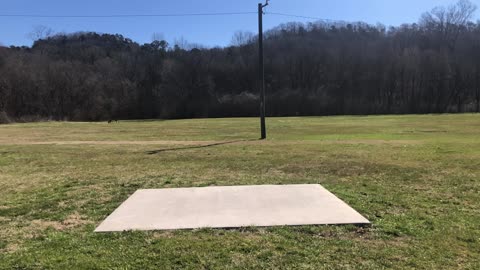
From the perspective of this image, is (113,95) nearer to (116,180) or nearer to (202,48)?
(202,48)

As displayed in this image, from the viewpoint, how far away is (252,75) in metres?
109

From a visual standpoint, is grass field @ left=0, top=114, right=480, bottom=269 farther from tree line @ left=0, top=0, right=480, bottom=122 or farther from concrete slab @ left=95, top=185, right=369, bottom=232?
tree line @ left=0, top=0, right=480, bottom=122

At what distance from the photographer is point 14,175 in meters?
10.6

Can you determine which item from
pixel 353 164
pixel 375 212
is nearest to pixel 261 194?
pixel 375 212

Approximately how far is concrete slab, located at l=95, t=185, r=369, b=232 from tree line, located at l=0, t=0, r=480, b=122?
254 ft

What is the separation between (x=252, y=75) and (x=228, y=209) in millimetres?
103710

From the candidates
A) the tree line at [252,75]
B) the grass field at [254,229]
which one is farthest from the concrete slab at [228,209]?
the tree line at [252,75]

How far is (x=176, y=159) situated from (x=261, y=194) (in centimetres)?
669

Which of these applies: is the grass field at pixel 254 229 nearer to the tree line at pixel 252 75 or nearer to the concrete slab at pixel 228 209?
the concrete slab at pixel 228 209

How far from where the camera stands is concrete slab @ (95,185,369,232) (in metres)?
5.52

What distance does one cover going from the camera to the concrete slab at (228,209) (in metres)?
5.52

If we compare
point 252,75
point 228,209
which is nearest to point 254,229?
point 228,209

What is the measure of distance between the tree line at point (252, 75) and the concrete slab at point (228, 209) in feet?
254

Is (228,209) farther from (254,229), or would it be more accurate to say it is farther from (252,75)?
(252,75)
